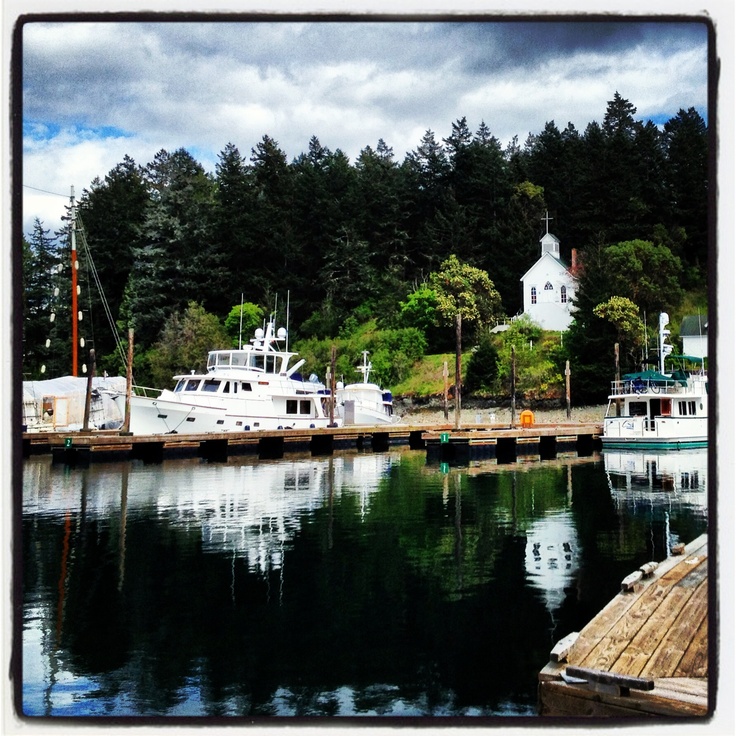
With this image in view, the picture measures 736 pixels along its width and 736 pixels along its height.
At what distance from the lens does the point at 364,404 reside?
136ft

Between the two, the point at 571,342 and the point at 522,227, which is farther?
the point at 522,227

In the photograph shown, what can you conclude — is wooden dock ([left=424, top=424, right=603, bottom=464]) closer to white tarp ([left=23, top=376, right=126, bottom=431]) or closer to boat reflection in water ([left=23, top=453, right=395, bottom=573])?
boat reflection in water ([left=23, top=453, right=395, bottom=573])

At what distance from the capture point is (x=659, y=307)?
38.3m

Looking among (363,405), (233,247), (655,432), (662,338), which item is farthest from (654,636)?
(233,247)

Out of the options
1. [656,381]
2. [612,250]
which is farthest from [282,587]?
[612,250]

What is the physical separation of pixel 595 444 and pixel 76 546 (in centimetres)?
2262

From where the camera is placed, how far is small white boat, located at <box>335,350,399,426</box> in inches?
1613

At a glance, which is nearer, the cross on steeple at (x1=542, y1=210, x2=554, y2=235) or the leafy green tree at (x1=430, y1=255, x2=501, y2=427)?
the leafy green tree at (x1=430, y1=255, x2=501, y2=427)

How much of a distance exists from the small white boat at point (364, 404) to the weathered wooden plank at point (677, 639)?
111 feet

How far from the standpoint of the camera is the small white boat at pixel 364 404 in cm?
4097

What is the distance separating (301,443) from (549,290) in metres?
19.1

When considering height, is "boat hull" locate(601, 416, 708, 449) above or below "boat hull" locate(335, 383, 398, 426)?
below

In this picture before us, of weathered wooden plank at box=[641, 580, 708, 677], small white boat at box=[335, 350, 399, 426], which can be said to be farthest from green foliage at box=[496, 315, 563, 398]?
weathered wooden plank at box=[641, 580, 708, 677]

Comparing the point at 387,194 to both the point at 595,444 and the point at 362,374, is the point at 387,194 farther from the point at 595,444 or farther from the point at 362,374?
the point at 595,444
